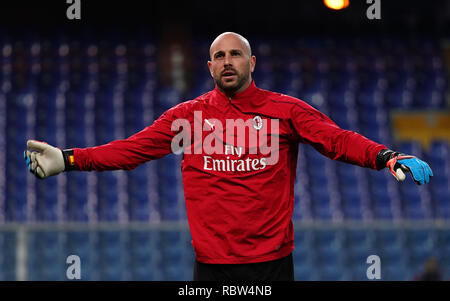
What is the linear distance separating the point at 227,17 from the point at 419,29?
370cm

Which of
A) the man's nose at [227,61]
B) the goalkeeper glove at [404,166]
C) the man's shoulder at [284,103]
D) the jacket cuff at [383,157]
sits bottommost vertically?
the goalkeeper glove at [404,166]

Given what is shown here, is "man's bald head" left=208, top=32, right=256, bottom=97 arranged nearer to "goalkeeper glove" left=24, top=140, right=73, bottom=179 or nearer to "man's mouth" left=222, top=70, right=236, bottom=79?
"man's mouth" left=222, top=70, right=236, bottom=79

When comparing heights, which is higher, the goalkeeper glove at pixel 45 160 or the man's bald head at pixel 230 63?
the man's bald head at pixel 230 63

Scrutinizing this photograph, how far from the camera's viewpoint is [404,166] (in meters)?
3.29

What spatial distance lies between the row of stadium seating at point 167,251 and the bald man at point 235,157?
13.4 feet

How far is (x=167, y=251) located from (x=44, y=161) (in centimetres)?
444

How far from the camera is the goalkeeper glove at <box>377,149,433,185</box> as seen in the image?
10.6 ft

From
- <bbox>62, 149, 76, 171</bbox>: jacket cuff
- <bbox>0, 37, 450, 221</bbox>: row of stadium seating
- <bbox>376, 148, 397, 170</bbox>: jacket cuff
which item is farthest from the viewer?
<bbox>0, 37, 450, 221</bbox>: row of stadium seating

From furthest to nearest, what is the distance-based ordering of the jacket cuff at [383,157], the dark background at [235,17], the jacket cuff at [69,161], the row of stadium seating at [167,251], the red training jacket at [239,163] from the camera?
the dark background at [235,17] → the row of stadium seating at [167,251] → the jacket cuff at [69,161] → the red training jacket at [239,163] → the jacket cuff at [383,157]

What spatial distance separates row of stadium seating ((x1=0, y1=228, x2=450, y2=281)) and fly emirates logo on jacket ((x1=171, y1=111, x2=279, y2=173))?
163 inches

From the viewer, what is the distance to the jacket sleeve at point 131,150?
3.71m

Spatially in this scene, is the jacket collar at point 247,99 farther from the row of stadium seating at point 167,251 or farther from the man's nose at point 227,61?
the row of stadium seating at point 167,251

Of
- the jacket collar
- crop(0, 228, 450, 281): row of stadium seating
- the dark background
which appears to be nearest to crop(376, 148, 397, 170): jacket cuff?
the jacket collar

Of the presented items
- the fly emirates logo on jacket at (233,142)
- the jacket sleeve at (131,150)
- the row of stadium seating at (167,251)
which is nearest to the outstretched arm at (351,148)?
the fly emirates logo on jacket at (233,142)
